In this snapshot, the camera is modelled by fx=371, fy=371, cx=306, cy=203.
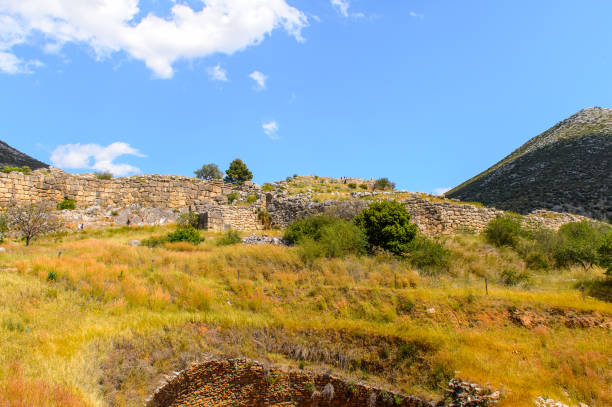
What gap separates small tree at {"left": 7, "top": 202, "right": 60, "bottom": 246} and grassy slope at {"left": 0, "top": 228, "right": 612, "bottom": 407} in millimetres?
1408

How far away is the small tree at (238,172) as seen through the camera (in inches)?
1614

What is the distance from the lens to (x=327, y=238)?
50.0 ft

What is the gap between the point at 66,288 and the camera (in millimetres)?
10922

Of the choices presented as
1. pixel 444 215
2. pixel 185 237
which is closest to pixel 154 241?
pixel 185 237

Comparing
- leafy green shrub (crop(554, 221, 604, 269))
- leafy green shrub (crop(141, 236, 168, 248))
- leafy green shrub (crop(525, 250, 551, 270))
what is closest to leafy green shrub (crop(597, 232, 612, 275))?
leafy green shrub (crop(554, 221, 604, 269))

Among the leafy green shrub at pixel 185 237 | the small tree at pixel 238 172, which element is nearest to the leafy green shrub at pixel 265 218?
the leafy green shrub at pixel 185 237

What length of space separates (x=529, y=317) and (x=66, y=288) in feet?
42.3

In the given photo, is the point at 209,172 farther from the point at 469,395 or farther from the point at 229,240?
the point at 469,395

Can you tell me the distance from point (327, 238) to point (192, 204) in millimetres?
10830

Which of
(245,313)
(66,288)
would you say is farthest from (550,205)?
(66,288)

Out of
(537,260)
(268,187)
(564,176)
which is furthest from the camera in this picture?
(564,176)

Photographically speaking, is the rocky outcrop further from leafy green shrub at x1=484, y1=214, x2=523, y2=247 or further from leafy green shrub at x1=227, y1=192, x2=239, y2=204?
leafy green shrub at x1=484, y1=214, x2=523, y2=247

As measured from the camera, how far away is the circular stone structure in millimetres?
8820

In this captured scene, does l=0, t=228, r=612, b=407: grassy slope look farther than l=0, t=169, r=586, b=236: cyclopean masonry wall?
No
